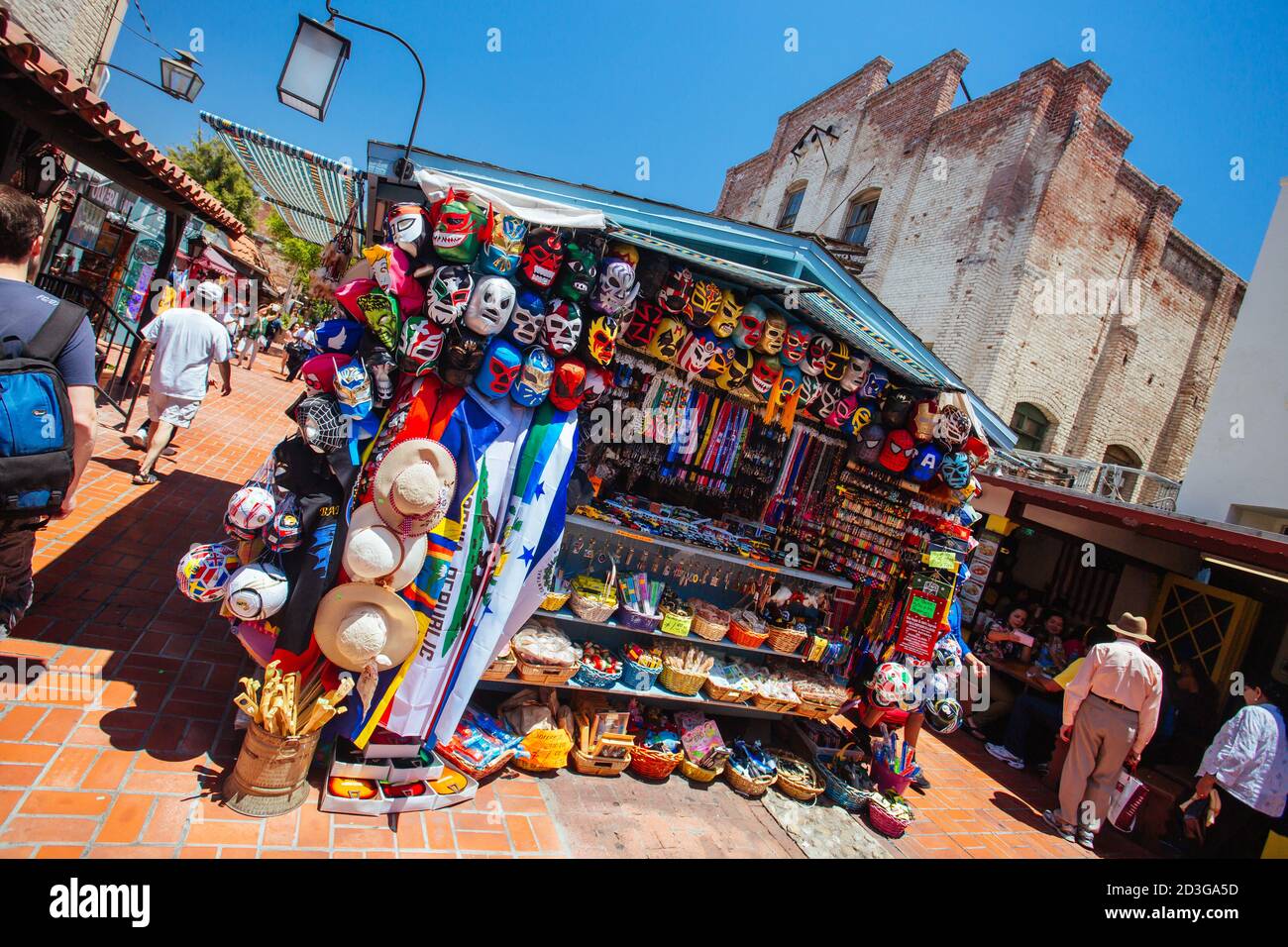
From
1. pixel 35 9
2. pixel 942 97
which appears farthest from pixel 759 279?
pixel 942 97

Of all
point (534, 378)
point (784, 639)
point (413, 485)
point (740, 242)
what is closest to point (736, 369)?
point (740, 242)

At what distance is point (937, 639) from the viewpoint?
5.28 meters

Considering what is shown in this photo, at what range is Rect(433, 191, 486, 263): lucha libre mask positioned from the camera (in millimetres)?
3184

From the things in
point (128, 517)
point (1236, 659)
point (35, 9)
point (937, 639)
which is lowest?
point (128, 517)

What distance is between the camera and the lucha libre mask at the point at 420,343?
3.14 metres

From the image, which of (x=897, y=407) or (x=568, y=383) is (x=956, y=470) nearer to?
(x=897, y=407)

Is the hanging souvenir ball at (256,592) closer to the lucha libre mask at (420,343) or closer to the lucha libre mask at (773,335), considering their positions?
the lucha libre mask at (420,343)

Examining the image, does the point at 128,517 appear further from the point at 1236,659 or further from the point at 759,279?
the point at 1236,659

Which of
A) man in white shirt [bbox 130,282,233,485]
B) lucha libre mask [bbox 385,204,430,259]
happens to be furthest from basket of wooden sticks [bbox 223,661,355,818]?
man in white shirt [bbox 130,282,233,485]

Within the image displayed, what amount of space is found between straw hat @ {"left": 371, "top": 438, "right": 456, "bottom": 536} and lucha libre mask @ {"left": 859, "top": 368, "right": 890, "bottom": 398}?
314cm

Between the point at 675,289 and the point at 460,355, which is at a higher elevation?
the point at 675,289

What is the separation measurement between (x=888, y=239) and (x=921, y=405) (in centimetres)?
1134

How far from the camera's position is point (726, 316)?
4070 millimetres

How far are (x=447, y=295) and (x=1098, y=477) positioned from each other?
47.5 feet
